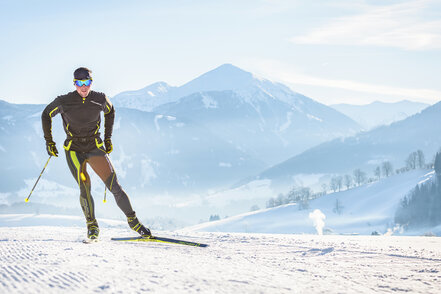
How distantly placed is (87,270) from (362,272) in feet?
16.1

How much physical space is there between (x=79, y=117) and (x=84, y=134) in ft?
1.34

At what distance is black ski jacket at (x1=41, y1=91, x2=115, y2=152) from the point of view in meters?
10.5

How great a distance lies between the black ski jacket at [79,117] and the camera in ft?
34.5

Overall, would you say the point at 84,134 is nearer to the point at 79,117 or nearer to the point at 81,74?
the point at 79,117

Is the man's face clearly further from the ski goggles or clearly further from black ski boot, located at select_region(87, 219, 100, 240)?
black ski boot, located at select_region(87, 219, 100, 240)

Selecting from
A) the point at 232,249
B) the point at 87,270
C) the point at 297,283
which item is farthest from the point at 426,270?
the point at 87,270

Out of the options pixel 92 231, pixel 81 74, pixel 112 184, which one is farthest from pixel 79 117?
pixel 92 231

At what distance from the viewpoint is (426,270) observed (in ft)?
31.6

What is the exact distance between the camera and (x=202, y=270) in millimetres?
7871

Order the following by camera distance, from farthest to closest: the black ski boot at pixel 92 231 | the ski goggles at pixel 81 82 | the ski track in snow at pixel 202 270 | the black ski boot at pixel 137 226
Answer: the black ski boot at pixel 92 231
the black ski boot at pixel 137 226
the ski goggles at pixel 81 82
the ski track in snow at pixel 202 270

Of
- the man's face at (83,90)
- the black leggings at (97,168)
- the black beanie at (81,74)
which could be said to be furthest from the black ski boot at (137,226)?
the black beanie at (81,74)

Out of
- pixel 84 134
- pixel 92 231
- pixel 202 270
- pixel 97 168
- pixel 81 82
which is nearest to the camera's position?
pixel 202 270

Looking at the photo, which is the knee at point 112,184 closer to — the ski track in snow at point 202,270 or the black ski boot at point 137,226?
the black ski boot at point 137,226

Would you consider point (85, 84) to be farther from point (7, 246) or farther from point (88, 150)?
point (7, 246)
